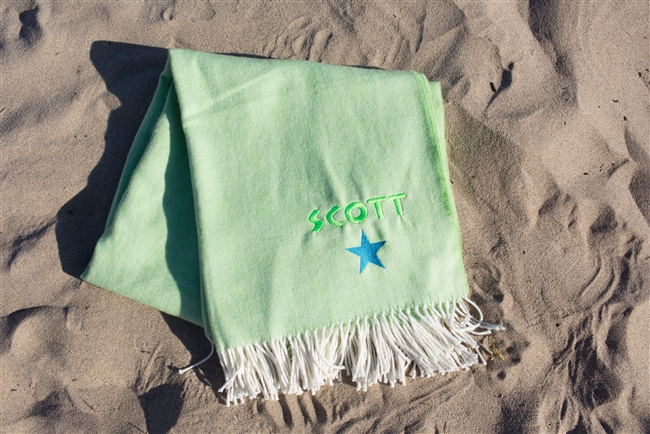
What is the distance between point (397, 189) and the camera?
4.98 ft

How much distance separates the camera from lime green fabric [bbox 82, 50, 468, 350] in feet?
4.79

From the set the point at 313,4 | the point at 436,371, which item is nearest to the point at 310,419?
the point at 436,371

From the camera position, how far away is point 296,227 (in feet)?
4.89

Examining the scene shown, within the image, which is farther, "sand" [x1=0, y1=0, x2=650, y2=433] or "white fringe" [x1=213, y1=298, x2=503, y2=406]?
"sand" [x1=0, y1=0, x2=650, y2=433]

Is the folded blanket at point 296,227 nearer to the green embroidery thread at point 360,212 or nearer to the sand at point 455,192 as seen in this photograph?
the green embroidery thread at point 360,212

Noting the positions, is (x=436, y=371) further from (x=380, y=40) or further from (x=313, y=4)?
(x=313, y=4)

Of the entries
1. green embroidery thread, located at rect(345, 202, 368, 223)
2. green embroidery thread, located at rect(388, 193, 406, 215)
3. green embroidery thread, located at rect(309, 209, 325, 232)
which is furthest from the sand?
green embroidery thread, located at rect(309, 209, 325, 232)

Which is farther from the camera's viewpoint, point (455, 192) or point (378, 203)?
point (455, 192)

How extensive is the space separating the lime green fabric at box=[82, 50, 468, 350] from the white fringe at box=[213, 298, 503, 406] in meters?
0.04

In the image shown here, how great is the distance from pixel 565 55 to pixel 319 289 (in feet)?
4.24

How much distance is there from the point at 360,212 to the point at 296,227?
0.20 meters

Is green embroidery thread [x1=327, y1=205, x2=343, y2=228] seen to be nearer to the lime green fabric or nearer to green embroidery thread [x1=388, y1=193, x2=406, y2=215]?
the lime green fabric

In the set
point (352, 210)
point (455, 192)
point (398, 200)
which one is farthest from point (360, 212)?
point (455, 192)

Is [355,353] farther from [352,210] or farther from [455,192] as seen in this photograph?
[455,192]
